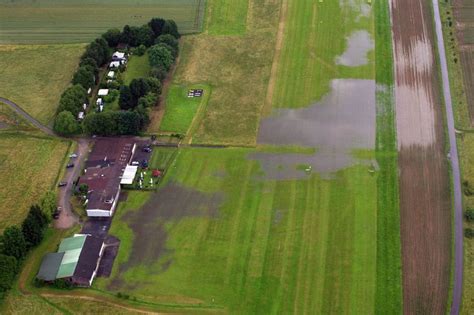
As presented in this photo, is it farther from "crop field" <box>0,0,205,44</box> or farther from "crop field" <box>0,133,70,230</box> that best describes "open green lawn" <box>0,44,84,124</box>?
"crop field" <box>0,133,70,230</box>

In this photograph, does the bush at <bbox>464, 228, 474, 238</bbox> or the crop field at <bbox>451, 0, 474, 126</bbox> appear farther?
the crop field at <bbox>451, 0, 474, 126</bbox>

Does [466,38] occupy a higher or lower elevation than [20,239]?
higher

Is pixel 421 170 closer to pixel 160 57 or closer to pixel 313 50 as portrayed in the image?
pixel 313 50

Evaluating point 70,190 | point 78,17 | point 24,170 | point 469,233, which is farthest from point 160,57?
point 469,233

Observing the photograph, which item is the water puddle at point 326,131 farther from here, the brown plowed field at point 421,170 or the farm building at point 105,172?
the farm building at point 105,172

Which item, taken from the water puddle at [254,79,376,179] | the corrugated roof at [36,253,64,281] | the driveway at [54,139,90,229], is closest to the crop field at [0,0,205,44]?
the driveway at [54,139,90,229]

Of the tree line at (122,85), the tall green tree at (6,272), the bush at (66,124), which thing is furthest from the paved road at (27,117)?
the tall green tree at (6,272)
